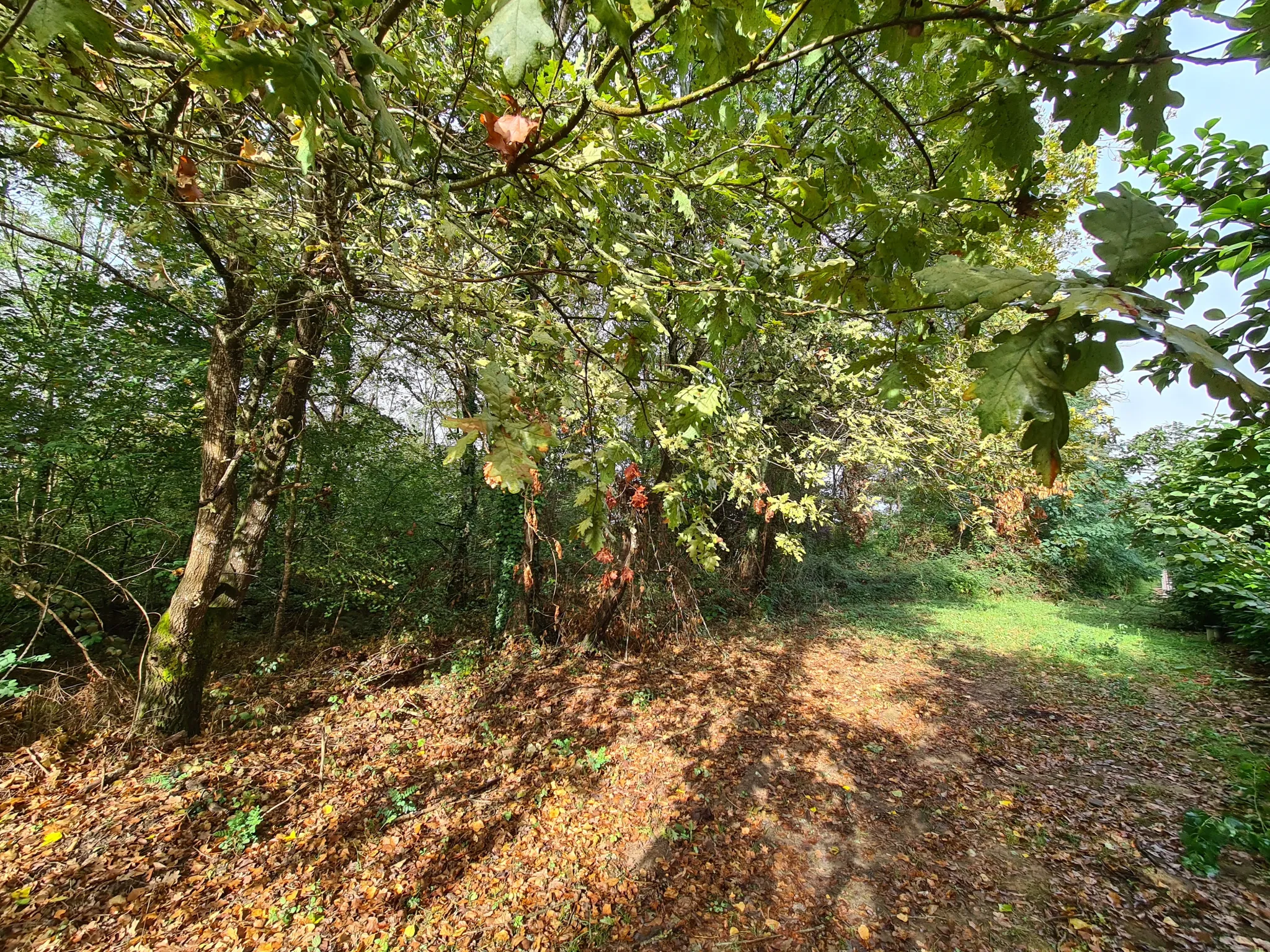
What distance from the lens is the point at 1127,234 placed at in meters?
0.74

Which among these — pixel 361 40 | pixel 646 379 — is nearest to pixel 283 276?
pixel 646 379

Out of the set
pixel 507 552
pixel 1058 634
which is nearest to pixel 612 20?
pixel 507 552

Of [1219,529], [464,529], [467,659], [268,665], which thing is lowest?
[467,659]

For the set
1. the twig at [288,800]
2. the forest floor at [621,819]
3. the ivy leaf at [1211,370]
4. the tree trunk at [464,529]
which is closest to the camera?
the ivy leaf at [1211,370]

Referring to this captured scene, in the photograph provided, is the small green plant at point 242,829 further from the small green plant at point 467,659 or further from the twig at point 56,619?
the small green plant at point 467,659

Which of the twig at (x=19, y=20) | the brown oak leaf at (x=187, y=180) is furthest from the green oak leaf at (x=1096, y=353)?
the brown oak leaf at (x=187, y=180)

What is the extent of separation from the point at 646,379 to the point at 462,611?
21.5 feet

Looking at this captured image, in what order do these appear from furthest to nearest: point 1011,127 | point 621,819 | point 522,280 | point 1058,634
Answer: point 1058,634, point 621,819, point 522,280, point 1011,127

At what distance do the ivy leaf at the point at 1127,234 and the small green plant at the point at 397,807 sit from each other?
509 centimetres

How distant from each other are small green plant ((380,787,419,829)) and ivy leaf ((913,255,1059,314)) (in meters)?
4.92

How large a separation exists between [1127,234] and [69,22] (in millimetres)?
1944

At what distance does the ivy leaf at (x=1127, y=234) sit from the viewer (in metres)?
0.72

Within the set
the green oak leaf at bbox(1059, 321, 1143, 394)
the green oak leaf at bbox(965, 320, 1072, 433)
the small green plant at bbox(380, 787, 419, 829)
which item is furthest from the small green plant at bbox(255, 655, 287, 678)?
the green oak leaf at bbox(1059, 321, 1143, 394)

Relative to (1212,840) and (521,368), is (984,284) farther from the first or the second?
(1212,840)
